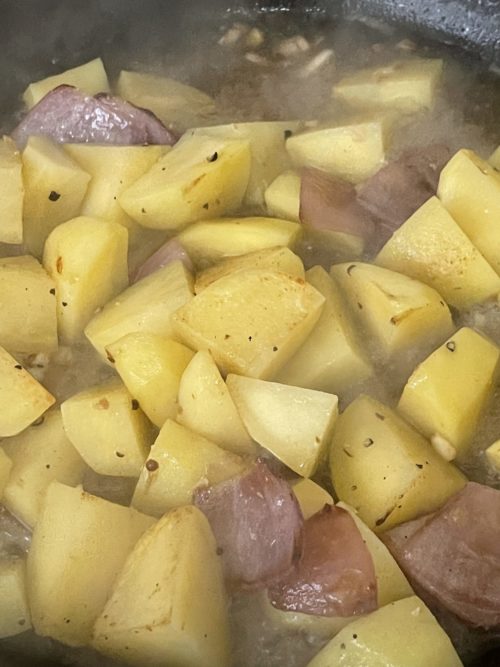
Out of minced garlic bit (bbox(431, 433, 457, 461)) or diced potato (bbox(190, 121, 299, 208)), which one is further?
diced potato (bbox(190, 121, 299, 208))

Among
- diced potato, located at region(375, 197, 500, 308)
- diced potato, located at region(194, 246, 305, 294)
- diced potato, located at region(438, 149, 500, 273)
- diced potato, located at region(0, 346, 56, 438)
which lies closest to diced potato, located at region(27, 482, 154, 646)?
diced potato, located at region(0, 346, 56, 438)

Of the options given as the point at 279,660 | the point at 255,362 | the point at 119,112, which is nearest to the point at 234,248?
the point at 255,362

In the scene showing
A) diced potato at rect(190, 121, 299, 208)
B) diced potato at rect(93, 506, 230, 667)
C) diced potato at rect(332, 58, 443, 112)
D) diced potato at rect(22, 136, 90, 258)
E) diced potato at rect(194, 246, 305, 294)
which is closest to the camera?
diced potato at rect(93, 506, 230, 667)

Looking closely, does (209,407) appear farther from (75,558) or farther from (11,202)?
(11,202)

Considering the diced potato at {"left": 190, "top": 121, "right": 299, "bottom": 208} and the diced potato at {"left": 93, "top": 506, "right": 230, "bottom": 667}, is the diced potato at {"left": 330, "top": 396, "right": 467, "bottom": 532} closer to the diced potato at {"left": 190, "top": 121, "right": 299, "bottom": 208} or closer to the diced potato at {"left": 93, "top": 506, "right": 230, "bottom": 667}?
the diced potato at {"left": 93, "top": 506, "right": 230, "bottom": 667}

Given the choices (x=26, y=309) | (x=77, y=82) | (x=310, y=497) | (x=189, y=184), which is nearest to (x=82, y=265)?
(x=26, y=309)

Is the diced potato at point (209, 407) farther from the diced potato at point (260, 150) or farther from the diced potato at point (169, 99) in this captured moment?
the diced potato at point (169, 99)
